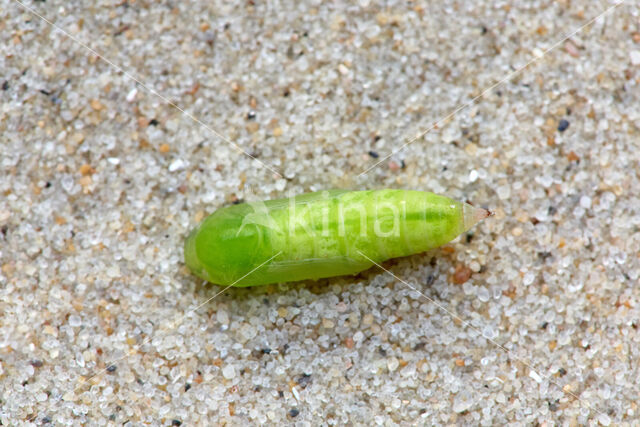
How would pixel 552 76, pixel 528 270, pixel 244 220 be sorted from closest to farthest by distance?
pixel 244 220, pixel 528 270, pixel 552 76

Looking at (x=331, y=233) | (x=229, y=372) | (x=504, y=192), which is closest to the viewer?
(x=331, y=233)

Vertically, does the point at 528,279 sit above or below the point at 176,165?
below

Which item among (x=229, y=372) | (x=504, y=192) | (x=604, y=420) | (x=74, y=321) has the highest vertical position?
(x=504, y=192)

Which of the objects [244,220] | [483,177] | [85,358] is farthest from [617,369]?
[85,358]

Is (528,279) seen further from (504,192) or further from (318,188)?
(318,188)

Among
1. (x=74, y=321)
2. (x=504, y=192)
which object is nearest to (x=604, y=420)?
(x=504, y=192)

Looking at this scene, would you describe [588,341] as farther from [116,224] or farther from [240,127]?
[116,224]

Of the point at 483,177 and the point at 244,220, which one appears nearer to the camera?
the point at 244,220

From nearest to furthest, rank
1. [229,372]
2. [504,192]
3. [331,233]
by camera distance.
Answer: [331,233], [229,372], [504,192]
